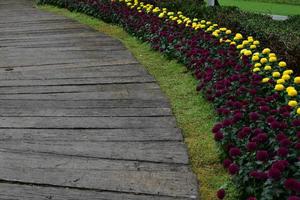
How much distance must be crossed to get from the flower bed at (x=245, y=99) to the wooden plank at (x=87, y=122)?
531 millimetres

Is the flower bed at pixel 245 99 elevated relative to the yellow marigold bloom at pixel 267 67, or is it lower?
lower

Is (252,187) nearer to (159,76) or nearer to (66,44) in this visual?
(159,76)

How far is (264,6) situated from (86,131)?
12.9m

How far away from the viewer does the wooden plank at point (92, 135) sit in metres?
4.12

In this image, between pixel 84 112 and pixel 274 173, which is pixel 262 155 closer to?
pixel 274 173

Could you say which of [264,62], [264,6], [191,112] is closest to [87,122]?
[191,112]

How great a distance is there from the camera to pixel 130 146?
3.97 m

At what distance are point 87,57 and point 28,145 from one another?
10.3 ft

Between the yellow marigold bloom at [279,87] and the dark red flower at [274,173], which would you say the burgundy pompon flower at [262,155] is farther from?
the yellow marigold bloom at [279,87]

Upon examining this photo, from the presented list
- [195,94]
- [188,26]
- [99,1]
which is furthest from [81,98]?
[99,1]

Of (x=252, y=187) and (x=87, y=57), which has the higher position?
(x=252, y=187)

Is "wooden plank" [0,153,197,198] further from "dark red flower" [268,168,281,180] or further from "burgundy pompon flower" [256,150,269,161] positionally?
"dark red flower" [268,168,281,180]

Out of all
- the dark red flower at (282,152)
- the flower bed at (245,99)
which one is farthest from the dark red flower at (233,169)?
the dark red flower at (282,152)

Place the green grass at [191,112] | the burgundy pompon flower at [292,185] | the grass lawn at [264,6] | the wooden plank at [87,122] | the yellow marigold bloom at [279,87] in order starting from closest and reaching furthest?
the burgundy pompon flower at [292,185]
the green grass at [191,112]
the yellow marigold bloom at [279,87]
the wooden plank at [87,122]
the grass lawn at [264,6]
